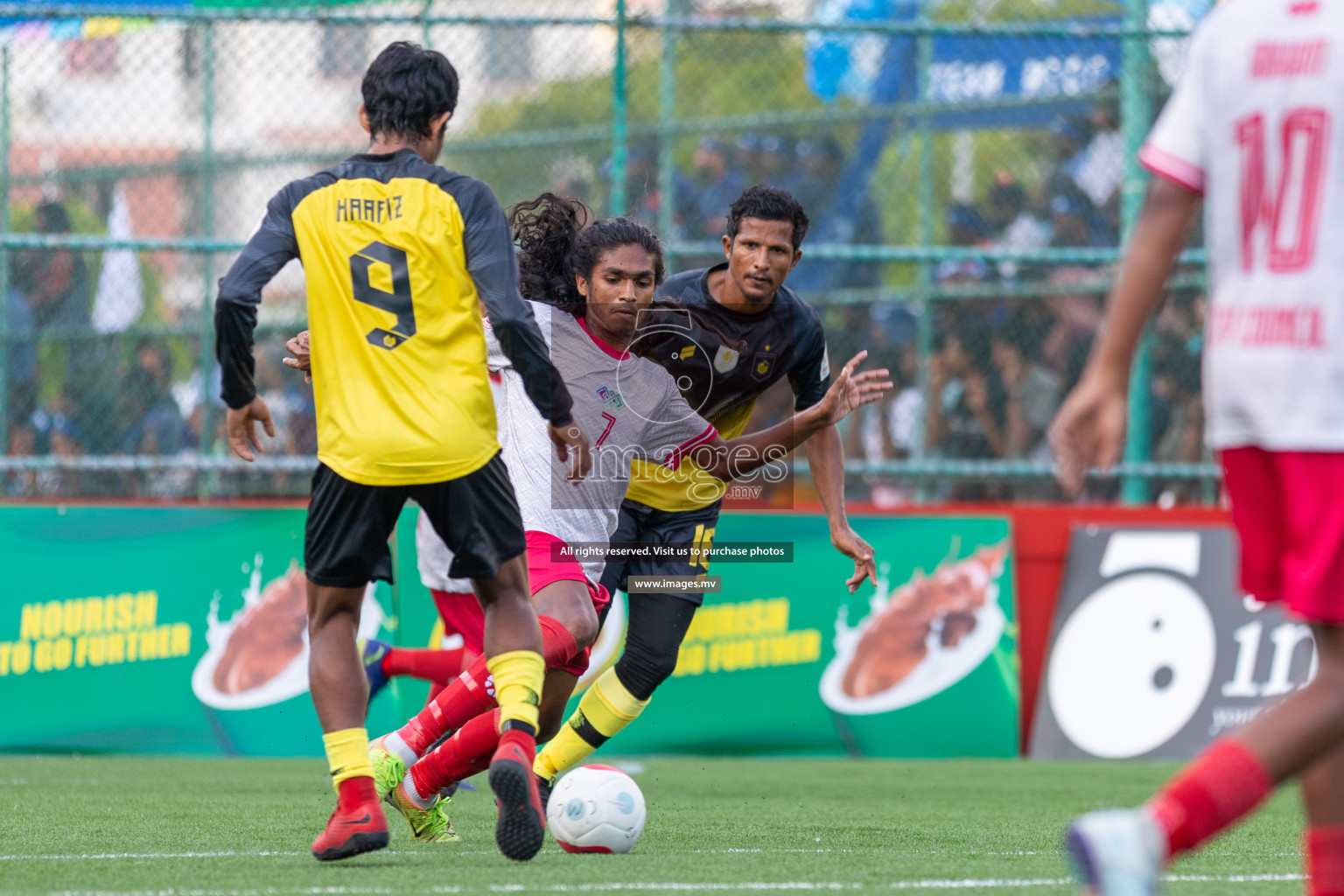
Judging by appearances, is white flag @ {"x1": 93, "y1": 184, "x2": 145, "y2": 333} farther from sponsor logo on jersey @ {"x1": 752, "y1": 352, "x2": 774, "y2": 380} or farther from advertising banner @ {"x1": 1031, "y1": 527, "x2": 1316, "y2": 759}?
advertising banner @ {"x1": 1031, "y1": 527, "x2": 1316, "y2": 759}

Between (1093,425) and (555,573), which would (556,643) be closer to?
(555,573)

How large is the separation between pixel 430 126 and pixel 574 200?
1684 mm

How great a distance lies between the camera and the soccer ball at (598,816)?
466 centimetres

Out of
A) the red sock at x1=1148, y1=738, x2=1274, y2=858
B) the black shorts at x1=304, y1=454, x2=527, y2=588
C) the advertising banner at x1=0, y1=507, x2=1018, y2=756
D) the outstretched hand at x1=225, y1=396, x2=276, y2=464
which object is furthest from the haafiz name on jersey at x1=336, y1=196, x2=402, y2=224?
the advertising banner at x1=0, y1=507, x2=1018, y2=756

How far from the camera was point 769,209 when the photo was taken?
5.85 metres

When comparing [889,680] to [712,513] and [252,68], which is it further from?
[252,68]

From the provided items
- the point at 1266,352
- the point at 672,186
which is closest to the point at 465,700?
the point at 1266,352

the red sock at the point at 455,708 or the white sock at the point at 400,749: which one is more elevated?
the red sock at the point at 455,708

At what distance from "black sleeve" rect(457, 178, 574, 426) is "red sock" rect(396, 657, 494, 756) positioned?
45.0 inches

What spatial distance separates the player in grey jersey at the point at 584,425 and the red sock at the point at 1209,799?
235cm

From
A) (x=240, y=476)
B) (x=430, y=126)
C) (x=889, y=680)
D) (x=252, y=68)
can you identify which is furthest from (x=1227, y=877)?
(x=252, y=68)

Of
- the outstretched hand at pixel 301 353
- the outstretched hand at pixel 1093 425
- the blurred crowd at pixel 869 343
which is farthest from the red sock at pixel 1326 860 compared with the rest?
the blurred crowd at pixel 869 343

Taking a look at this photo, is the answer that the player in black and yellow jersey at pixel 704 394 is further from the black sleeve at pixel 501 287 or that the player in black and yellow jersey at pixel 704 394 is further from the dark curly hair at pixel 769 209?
the black sleeve at pixel 501 287

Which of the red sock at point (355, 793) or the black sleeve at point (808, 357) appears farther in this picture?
the black sleeve at point (808, 357)
